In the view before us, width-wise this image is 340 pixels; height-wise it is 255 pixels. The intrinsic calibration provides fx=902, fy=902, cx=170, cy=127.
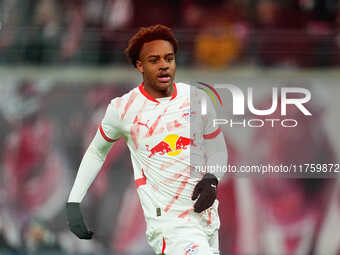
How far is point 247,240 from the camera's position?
11.2 metres

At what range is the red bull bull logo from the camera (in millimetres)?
6422

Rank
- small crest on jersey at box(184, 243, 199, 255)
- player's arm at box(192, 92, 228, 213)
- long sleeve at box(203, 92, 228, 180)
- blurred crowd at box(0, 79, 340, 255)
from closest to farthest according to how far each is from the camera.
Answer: small crest on jersey at box(184, 243, 199, 255), player's arm at box(192, 92, 228, 213), long sleeve at box(203, 92, 228, 180), blurred crowd at box(0, 79, 340, 255)

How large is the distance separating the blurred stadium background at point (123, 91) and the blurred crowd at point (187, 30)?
14 mm

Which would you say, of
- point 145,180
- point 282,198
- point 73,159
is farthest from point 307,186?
point 145,180

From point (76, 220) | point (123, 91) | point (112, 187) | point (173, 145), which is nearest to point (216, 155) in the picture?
point (173, 145)

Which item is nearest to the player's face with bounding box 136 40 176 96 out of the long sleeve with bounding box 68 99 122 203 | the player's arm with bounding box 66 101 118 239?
the long sleeve with bounding box 68 99 122 203

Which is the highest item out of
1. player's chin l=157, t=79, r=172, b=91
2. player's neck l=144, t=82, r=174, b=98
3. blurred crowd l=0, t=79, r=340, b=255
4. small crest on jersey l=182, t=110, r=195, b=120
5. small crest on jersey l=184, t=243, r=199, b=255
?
player's chin l=157, t=79, r=172, b=91

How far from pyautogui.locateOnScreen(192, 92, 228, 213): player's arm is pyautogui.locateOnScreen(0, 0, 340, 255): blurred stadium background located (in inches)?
168

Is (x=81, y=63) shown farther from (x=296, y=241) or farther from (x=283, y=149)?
(x=296, y=241)

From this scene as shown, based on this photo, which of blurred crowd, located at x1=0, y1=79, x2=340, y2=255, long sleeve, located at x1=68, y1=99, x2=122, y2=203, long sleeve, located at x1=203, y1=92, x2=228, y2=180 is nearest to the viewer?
long sleeve, located at x1=203, y1=92, x2=228, y2=180

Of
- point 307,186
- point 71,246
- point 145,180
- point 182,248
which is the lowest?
point 71,246

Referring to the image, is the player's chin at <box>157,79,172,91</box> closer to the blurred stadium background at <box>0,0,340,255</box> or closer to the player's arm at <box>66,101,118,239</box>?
the player's arm at <box>66,101,118,239</box>

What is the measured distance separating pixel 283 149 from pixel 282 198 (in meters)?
0.63

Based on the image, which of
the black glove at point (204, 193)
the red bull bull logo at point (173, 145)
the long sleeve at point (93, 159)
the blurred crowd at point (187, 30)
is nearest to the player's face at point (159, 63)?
the red bull bull logo at point (173, 145)
